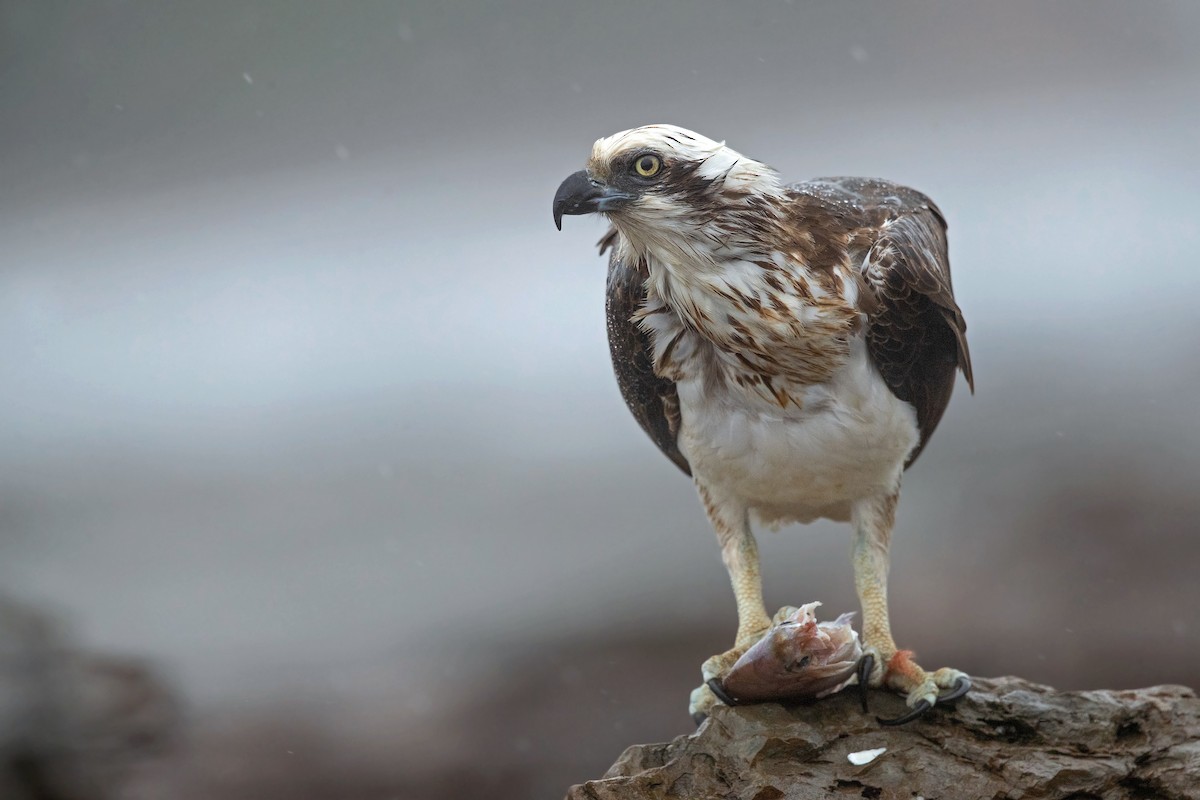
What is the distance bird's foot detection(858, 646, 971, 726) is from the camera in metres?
3.33

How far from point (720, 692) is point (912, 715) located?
0.54 meters

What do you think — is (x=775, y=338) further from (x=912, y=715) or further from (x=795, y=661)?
(x=912, y=715)

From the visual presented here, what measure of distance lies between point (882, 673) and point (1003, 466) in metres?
6.71

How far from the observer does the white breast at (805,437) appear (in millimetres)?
3299

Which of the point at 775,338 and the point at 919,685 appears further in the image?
the point at 919,685

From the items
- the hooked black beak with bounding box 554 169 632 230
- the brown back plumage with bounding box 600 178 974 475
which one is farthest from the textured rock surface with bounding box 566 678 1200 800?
the hooked black beak with bounding box 554 169 632 230

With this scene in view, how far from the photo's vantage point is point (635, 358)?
11.6 ft

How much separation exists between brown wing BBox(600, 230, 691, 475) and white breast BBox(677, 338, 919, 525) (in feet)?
0.32

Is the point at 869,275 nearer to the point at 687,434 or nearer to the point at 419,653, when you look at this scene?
the point at 687,434

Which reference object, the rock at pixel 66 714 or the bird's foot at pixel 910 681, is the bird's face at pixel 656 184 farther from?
the rock at pixel 66 714

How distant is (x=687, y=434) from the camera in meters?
3.55

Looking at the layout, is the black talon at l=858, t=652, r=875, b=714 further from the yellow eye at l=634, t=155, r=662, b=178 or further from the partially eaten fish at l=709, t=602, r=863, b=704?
the yellow eye at l=634, t=155, r=662, b=178

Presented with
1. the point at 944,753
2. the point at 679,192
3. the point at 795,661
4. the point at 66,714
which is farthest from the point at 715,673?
the point at 66,714

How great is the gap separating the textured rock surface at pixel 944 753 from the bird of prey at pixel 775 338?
0.12m
